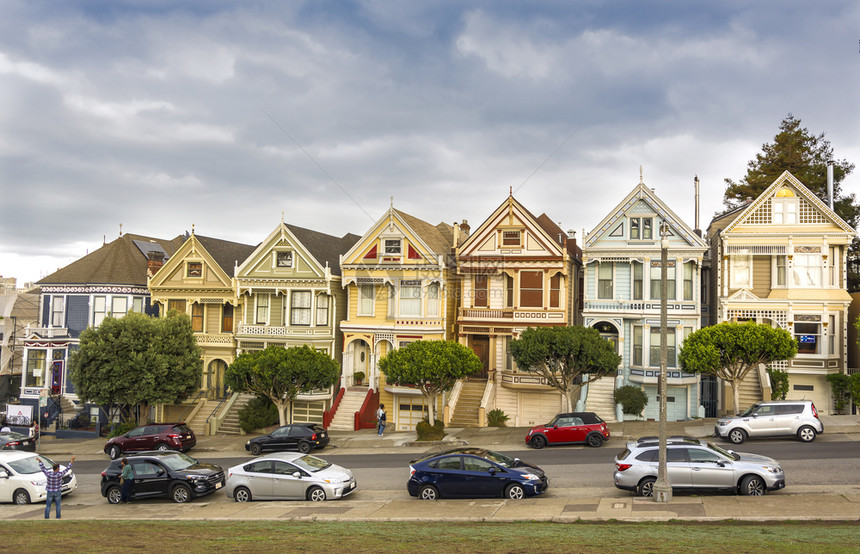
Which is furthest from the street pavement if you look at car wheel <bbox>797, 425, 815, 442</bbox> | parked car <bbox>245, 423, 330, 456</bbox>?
parked car <bbox>245, 423, 330, 456</bbox>

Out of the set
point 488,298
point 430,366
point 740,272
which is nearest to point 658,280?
point 740,272

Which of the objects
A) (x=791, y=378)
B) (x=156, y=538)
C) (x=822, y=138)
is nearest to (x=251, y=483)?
(x=156, y=538)

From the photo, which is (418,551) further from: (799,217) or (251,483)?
(799,217)

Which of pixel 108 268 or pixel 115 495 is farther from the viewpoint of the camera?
pixel 108 268

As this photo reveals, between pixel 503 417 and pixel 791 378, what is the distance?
15146 mm

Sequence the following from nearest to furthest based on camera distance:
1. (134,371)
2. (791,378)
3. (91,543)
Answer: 1. (91,543)
2. (791,378)
3. (134,371)

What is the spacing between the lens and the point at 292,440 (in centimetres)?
3197

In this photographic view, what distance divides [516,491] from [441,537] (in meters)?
5.84

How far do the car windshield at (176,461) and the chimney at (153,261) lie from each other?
79.6 ft

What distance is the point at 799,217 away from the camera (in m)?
36.1

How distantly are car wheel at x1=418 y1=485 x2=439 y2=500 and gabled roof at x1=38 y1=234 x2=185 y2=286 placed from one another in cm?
3198

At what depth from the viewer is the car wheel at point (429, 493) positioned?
21.2 m

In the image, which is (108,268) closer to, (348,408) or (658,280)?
(348,408)

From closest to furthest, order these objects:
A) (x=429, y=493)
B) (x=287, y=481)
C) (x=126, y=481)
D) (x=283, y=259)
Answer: (x=429, y=493), (x=287, y=481), (x=126, y=481), (x=283, y=259)
